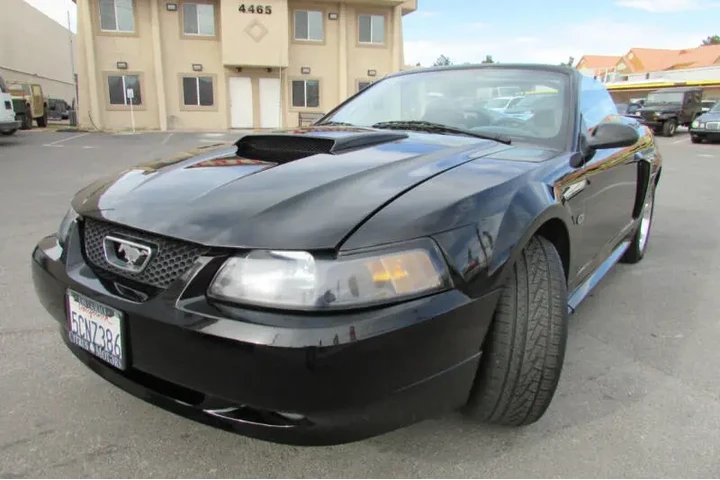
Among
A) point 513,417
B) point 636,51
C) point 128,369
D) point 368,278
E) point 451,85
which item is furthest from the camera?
point 636,51

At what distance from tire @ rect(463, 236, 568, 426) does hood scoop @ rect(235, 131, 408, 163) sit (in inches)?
34.1

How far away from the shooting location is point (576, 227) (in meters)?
2.44

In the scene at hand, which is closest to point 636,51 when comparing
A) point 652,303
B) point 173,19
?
point 173,19

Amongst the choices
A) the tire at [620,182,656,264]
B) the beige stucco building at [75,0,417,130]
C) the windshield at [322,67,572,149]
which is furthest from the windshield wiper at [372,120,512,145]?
the beige stucco building at [75,0,417,130]

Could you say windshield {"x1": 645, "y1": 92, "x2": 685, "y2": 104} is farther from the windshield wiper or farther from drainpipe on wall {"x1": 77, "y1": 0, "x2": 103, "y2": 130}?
drainpipe on wall {"x1": 77, "y1": 0, "x2": 103, "y2": 130}

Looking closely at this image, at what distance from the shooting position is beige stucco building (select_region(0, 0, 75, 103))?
33.2 metres

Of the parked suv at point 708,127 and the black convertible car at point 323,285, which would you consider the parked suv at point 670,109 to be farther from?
the black convertible car at point 323,285

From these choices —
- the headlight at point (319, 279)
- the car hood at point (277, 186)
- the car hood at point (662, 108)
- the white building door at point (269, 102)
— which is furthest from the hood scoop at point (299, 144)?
the white building door at point (269, 102)

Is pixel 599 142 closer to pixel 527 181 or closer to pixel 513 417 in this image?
pixel 527 181

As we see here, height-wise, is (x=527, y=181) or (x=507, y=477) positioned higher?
(x=527, y=181)

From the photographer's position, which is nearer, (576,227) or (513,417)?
(513,417)

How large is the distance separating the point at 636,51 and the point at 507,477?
2952 inches

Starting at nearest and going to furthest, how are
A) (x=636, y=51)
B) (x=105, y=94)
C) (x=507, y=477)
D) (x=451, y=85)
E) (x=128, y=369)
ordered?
(x=128, y=369) → (x=507, y=477) → (x=451, y=85) → (x=105, y=94) → (x=636, y=51)

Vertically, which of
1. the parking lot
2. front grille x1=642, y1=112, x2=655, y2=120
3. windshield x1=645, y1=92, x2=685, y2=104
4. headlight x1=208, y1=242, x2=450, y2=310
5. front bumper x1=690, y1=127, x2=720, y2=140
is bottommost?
the parking lot
